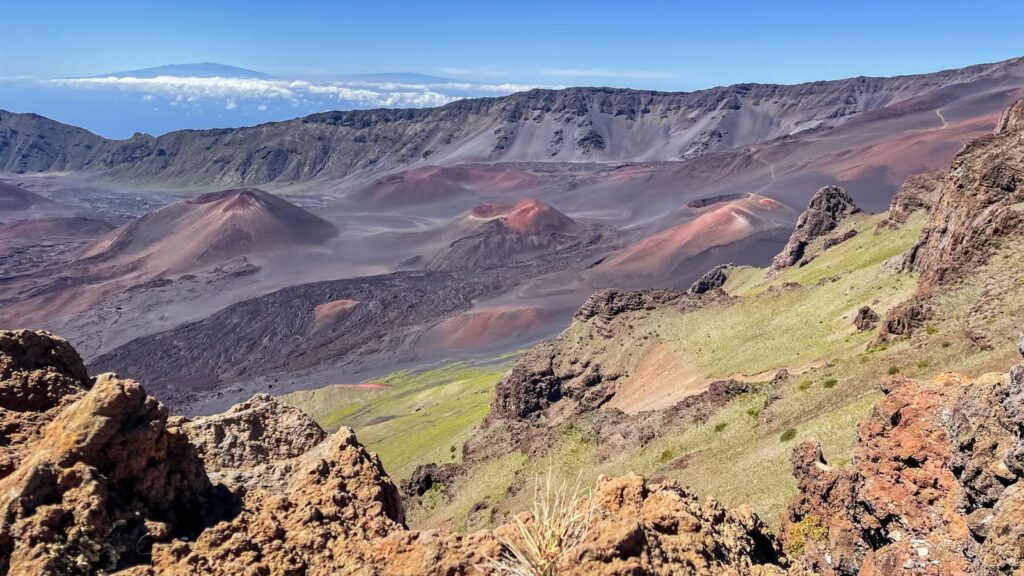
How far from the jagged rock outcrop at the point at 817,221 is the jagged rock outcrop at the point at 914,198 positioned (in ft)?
30.8

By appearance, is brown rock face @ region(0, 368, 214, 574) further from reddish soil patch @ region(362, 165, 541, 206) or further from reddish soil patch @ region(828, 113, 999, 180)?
reddish soil patch @ region(362, 165, 541, 206)

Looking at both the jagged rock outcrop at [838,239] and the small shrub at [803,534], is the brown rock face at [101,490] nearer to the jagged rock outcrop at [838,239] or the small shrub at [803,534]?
the small shrub at [803,534]

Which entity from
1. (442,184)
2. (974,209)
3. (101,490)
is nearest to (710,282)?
(974,209)

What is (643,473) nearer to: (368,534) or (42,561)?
(368,534)

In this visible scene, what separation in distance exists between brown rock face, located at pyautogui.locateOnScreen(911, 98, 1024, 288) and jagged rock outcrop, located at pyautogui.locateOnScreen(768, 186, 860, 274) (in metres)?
24.6

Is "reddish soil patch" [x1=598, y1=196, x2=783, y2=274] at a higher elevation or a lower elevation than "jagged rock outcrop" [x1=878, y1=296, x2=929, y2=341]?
lower

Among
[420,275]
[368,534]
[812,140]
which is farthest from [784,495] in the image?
[812,140]

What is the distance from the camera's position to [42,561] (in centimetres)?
682

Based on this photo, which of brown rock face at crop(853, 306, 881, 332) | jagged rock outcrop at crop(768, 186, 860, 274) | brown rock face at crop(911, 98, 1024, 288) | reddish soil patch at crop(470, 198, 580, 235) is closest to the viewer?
brown rock face at crop(911, 98, 1024, 288)

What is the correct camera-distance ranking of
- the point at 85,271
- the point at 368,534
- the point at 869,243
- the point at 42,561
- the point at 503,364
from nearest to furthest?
the point at 42,561
the point at 368,534
the point at 869,243
the point at 503,364
the point at 85,271

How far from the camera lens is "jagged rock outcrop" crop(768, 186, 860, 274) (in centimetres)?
5797

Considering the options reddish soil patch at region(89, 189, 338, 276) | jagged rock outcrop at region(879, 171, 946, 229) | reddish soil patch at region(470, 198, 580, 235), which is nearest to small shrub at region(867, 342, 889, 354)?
jagged rock outcrop at region(879, 171, 946, 229)

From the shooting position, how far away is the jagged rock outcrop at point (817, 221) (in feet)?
190

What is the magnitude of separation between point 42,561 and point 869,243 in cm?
4980
